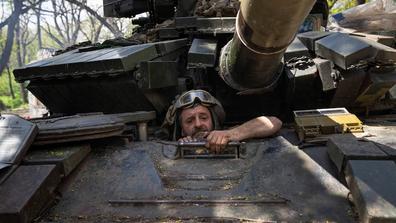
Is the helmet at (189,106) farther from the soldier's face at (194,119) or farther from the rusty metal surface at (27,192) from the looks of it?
the rusty metal surface at (27,192)

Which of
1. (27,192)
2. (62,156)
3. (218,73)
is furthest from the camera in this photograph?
(218,73)

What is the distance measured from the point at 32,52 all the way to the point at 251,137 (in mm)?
42352

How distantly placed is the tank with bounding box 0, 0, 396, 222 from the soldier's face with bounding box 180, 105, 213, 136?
0.30m

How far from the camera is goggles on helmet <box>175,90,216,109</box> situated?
4113mm

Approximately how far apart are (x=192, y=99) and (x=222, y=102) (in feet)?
2.43

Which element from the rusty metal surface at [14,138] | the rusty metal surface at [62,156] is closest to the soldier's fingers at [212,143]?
the rusty metal surface at [62,156]

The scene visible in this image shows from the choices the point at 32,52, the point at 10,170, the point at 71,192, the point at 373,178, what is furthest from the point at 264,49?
the point at 32,52

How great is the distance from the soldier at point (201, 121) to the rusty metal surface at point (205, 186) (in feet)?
0.52

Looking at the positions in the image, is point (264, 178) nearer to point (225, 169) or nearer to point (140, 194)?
point (225, 169)

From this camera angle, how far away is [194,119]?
13.6 feet

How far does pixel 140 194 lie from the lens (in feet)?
9.79

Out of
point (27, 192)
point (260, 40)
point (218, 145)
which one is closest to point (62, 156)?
point (27, 192)

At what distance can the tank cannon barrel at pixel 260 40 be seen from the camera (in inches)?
94.3

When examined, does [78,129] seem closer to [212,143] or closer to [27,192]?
[27,192]
